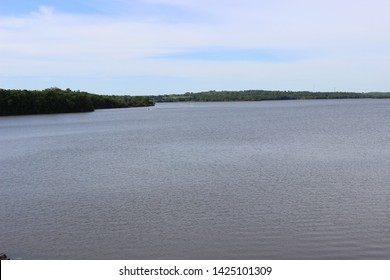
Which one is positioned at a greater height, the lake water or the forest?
the forest

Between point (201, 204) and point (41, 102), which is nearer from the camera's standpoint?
point (201, 204)

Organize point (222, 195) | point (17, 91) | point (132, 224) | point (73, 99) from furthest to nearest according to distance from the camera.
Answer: point (73, 99) < point (17, 91) < point (222, 195) < point (132, 224)

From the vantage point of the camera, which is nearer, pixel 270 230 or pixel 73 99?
pixel 270 230

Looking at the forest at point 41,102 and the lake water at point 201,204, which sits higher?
the forest at point 41,102

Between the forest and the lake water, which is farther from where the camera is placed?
the forest

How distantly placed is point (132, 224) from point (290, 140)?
2913cm

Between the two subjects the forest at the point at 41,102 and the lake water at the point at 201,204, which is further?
the forest at the point at 41,102

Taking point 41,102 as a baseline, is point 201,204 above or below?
below

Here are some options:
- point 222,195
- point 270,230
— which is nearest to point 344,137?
point 222,195

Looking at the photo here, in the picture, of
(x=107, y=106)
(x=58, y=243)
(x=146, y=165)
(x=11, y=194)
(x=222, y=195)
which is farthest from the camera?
(x=107, y=106)

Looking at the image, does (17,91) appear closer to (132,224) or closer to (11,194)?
(11,194)

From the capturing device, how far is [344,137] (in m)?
47.3
